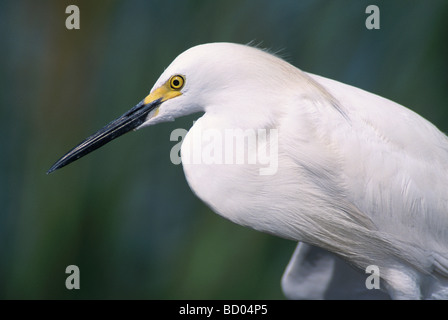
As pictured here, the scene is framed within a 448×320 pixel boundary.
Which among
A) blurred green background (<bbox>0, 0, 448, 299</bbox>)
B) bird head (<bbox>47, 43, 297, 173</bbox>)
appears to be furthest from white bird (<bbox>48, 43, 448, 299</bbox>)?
blurred green background (<bbox>0, 0, 448, 299</bbox>)

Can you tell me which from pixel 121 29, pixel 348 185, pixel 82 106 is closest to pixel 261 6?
pixel 121 29

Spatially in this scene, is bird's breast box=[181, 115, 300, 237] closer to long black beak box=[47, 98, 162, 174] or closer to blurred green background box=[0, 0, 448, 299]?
long black beak box=[47, 98, 162, 174]

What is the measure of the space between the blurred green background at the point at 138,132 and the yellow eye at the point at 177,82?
0.74 metres

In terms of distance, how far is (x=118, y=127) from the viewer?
1158mm

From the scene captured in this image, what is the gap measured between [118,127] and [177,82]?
0.67ft

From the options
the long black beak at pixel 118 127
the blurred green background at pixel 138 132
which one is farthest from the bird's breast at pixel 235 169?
the blurred green background at pixel 138 132

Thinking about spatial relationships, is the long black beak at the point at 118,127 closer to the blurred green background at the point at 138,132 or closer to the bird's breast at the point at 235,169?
the bird's breast at the point at 235,169

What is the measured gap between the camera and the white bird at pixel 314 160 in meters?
1.00

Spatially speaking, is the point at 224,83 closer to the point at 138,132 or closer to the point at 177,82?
the point at 177,82

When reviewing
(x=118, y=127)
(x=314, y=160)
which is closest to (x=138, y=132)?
(x=118, y=127)

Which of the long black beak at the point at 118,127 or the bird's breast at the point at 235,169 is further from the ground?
the long black beak at the point at 118,127

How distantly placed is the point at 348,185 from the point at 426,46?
94 cm

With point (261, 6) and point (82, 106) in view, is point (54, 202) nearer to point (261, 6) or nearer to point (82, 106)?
point (82, 106)

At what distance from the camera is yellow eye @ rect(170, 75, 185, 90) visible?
1.03 metres
